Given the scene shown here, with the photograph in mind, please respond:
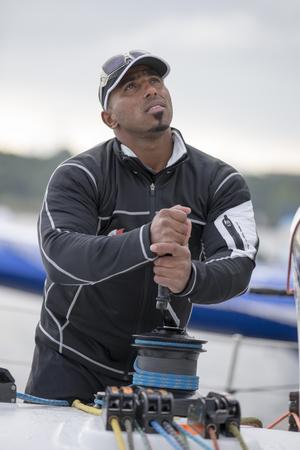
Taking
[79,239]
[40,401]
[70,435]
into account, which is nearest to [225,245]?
[79,239]

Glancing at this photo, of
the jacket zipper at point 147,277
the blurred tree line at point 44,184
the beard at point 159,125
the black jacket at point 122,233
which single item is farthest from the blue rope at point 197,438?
the blurred tree line at point 44,184

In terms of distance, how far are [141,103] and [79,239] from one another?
531mm

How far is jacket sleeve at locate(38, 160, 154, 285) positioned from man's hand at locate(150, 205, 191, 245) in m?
0.03

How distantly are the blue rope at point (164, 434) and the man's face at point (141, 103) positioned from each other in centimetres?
121

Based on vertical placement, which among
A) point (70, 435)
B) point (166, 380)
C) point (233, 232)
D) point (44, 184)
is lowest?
point (70, 435)

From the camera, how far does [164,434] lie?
1.97 meters

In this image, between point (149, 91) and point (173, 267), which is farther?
point (149, 91)

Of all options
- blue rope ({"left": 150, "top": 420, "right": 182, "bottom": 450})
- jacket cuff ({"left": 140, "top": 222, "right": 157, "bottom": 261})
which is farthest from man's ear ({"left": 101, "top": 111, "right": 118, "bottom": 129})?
blue rope ({"left": 150, "top": 420, "right": 182, "bottom": 450})

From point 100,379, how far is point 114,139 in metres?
0.77

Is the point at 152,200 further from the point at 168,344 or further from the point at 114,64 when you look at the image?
the point at 168,344

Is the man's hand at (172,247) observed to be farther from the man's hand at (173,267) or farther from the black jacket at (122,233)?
the black jacket at (122,233)

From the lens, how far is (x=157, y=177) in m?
3.06

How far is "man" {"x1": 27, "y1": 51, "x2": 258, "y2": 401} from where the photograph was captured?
2922 mm

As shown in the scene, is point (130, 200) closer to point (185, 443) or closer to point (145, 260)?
point (145, 260)
